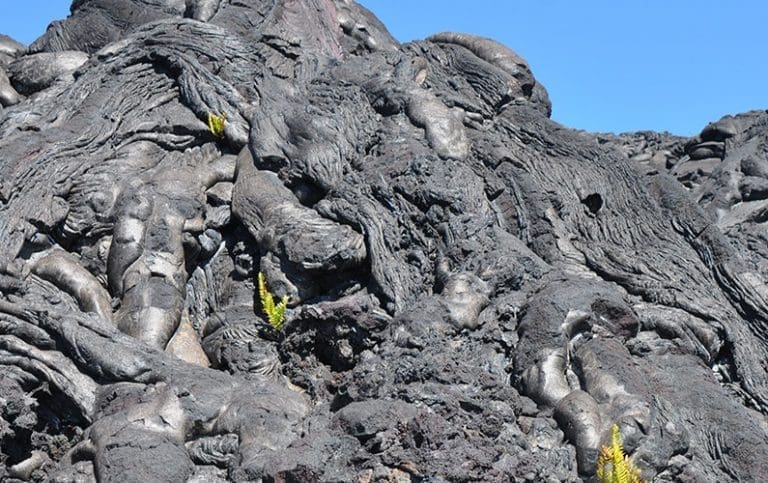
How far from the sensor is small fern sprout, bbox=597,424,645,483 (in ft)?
26.6

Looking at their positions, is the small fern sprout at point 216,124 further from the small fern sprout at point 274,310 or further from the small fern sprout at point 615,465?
the small fern sprout at point 615,465

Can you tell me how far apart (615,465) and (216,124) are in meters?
5.31

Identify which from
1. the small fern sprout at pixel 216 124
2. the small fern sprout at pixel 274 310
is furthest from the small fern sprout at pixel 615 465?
the small fern sprout at pixel 216 124

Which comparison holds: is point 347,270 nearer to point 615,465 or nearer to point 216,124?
point 216,124

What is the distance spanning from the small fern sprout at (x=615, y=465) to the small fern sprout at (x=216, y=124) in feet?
16.2

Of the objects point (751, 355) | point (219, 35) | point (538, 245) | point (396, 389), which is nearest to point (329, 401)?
point (396, 389)

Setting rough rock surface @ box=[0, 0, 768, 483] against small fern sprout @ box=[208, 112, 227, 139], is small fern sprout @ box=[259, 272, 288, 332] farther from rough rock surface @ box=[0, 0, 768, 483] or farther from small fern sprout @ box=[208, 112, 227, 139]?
small fern sprout @ box=[208, 112, 227, 139]

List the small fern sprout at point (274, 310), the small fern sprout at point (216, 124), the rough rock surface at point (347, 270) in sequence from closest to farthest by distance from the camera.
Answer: the rough rock surface at point (347, 270)
the small fern sprout at point (274, 310)
the small fern sprout at point (216, 124)

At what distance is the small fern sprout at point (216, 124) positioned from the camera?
1206 centimetres

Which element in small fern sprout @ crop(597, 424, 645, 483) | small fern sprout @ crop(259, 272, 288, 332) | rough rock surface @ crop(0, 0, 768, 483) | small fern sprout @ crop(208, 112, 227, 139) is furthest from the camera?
small fern sprout @ crop(208, 112, 227, 139)

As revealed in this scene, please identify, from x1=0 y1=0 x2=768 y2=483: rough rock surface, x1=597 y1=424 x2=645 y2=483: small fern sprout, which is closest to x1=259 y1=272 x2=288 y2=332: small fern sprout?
x1=0 y1=0 x2=768 y2=483: rough rock surface

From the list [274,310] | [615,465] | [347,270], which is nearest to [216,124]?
[347,270]

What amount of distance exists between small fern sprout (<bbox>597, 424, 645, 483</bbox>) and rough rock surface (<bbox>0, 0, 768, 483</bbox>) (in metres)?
0.15

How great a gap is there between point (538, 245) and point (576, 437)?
288 centimetres
